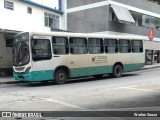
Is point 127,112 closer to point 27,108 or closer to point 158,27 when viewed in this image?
point 27,108

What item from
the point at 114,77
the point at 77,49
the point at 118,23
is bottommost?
the point at 114,77

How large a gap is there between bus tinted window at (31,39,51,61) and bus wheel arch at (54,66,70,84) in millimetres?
1080

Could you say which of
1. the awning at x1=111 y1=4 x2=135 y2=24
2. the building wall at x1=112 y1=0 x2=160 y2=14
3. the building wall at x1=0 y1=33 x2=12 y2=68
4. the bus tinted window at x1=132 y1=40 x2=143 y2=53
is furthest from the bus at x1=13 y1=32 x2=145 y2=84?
the building wall at x1=112 y1=0 x2=160 y2=14

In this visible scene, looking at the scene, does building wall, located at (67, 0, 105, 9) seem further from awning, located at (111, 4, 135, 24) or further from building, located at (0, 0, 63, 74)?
awning, located at (111, 4, 135, 24)

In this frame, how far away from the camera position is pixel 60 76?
18.3 meters

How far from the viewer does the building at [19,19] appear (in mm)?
25250

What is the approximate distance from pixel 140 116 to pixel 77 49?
11191 millimetres

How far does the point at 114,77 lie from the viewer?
21594 mm

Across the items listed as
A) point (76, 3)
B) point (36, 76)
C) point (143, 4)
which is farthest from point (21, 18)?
point (143, 4)

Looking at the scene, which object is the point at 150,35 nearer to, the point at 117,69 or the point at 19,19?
the point at 19,19

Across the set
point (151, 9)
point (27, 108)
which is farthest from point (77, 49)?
point (151, 9)

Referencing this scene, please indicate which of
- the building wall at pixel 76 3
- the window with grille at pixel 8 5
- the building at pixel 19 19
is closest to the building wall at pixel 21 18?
the building at pixel 19 19

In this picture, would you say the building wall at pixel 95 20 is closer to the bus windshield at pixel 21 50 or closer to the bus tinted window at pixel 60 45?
the bus tinted window at pixel 60 45

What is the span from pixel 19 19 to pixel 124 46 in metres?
9.68
